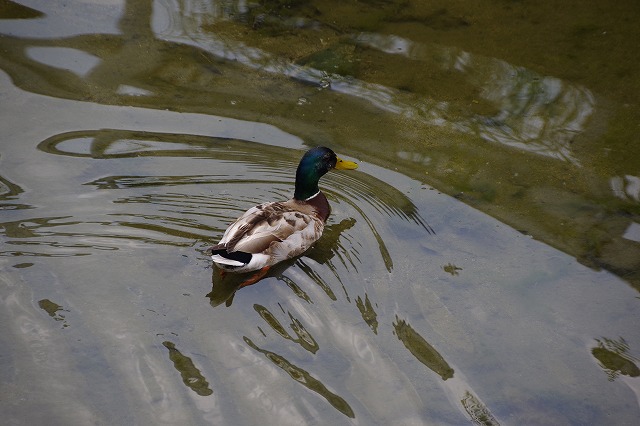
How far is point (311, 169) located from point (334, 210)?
0.49 m

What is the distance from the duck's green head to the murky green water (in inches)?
13.8

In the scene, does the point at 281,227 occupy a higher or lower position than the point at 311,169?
lower

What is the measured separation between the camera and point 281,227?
19.2 ft

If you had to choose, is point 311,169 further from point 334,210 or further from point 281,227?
point 281,227

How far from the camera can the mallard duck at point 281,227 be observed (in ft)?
18.0

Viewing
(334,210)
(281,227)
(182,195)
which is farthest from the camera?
(334,210)

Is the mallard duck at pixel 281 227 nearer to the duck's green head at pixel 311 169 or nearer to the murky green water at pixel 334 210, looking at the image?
the duck's green head at pixel 311 169

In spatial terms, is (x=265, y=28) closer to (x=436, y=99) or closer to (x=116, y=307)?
(x=436, y=99)

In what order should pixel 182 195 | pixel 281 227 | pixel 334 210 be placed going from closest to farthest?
pixel 281 227 < pixel 182 195 < pixel 334 210

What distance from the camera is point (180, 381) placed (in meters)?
4.63

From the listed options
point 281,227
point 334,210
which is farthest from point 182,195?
point 334,210

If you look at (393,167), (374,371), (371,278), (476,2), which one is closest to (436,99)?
(393,167)

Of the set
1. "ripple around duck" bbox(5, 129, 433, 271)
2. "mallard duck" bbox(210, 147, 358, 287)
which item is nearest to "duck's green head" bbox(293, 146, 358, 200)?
"mallard duck" bbox(210, 147, 358, 287)

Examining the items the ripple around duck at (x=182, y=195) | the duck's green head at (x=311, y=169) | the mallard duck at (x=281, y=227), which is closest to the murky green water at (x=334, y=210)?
the ripple around duck at (x=182, y=195)
